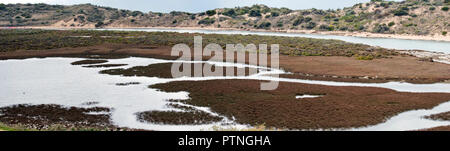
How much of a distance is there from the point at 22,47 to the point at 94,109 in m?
47.8

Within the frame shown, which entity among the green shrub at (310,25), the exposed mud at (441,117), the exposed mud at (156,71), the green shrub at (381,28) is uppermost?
the green shrub at (310,25)

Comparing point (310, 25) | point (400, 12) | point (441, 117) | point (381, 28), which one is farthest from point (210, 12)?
point (441, 117)

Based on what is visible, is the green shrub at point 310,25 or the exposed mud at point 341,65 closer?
the exposed mud at point 341,65

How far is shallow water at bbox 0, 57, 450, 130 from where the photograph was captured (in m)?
22.6

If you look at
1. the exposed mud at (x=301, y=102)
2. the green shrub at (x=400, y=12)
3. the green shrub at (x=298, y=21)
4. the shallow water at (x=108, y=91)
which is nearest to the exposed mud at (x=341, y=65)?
the shallow water at (x=108, y=91)

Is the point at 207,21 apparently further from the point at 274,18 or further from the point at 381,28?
the point at 381,28

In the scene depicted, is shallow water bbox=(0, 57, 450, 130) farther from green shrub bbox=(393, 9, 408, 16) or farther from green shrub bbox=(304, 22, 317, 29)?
green shrub bbox=(304, 22, 317, 29)

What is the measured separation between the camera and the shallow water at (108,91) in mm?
22609

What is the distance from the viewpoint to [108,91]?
101 feet

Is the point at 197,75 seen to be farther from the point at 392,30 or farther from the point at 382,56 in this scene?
the point at 392,30

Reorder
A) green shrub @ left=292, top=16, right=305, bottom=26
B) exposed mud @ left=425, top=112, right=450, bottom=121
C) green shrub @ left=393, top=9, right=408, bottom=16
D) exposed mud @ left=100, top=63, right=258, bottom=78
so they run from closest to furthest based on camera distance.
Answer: exposed mud @ left=425, top=112, right=450, bottom=121
exposed mud @ left=100, top=63, right=258, bottom=78
green shrub @ left=393, top=9, right=408, bottom=16
green shrub @ left=292, top=16, right=305, bottom=26

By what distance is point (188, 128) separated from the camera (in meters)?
21.1

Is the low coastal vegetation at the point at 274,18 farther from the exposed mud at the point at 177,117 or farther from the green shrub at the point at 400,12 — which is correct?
the exposed mud at the point at 177,117

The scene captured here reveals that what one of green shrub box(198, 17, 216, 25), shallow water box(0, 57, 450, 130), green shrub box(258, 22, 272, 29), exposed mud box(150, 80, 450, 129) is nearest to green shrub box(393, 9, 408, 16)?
green shrub box(258, 22, 272, 29)
